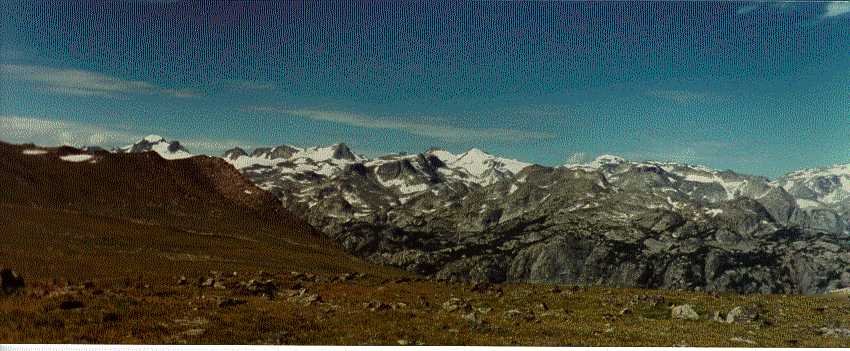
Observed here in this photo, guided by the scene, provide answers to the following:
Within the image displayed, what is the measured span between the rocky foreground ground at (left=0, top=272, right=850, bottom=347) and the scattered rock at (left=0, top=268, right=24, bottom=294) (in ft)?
0.28

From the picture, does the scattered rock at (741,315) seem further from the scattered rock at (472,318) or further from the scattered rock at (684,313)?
the scattered rock at (472,318)

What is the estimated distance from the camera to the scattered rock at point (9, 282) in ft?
115

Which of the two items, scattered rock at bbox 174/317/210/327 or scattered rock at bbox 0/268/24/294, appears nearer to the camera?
scattered rock at bbox 174/317/210/327

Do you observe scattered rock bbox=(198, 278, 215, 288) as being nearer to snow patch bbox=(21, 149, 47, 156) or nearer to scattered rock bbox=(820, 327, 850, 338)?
scattered rock bbox=(820, 327, 850, 338)

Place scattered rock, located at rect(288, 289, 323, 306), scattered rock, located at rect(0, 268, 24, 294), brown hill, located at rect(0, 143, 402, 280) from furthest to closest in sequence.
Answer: brown hill, located at rect(0, 143, 402, 280)
scattered rock, located at rect(288, 289, 323, 306)
scattered rock, located at rect(0, 268, 24, 294)

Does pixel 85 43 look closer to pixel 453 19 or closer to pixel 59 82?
pixel 59 82

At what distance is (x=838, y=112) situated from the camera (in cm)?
9319

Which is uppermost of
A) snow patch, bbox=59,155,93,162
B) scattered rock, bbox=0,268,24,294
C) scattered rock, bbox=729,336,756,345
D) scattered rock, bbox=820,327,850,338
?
snow patch, bbox=59,155,93,162

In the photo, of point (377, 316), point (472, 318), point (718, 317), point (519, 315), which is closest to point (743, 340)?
point (718, 317)

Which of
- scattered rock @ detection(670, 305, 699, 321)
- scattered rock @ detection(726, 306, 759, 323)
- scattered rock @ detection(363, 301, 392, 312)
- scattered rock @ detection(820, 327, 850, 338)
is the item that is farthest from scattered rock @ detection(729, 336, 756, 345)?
scattered rock @ detection(363, 301, 392, 312)

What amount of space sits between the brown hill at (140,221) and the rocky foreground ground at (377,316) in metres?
12.4

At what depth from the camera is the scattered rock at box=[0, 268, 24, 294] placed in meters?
35.2

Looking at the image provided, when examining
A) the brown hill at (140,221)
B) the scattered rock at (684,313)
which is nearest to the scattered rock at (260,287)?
the brown hill at (140,221)

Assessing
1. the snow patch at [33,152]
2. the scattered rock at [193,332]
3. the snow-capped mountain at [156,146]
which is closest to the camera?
the scattered rock at [193,332]
